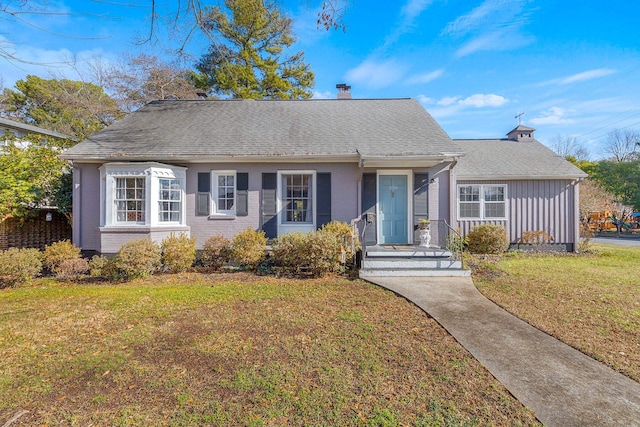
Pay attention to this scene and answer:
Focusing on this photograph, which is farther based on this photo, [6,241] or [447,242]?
[6,241]

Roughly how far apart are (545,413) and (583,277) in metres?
6.65

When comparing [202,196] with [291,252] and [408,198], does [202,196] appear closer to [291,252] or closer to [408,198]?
[291,252]

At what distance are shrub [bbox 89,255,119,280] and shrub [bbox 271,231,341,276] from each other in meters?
3.96

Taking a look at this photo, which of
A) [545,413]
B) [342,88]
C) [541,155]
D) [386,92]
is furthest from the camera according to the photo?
[386,92]

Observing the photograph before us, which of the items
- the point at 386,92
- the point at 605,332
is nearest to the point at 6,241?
the point at 605,332

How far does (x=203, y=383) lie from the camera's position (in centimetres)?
289

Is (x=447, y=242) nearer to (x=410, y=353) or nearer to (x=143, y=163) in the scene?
(x=410, y=353)

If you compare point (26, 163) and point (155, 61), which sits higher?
point (155, 61)

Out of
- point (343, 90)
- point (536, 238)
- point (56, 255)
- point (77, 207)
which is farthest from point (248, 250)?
point (536, 238)

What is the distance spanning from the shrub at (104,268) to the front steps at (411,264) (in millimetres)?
6192

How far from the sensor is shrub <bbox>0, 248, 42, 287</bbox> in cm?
677

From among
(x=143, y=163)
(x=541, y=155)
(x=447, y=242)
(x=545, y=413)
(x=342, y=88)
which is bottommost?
(x=545, y=413)

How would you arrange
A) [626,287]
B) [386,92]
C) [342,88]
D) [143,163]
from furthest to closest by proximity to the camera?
[386,92]
[342,88]
[143,163]
[626,287]

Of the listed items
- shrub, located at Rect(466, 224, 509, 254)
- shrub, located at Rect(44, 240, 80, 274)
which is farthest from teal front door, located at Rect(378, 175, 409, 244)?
shrub, located at Rect(44, 240, 80, 274)
